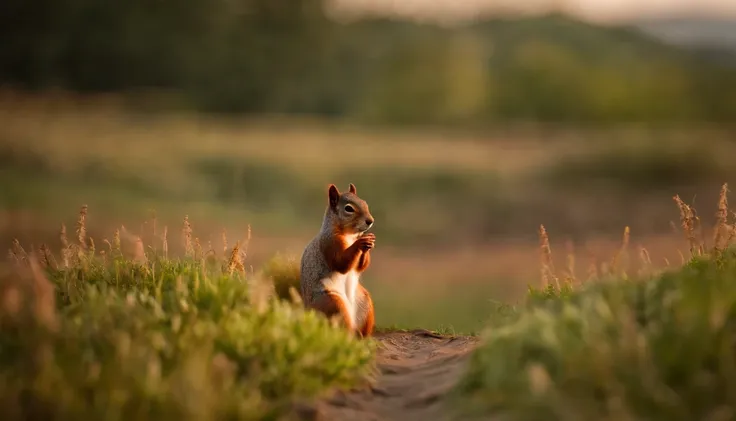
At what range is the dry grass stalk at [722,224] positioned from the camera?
9000 mm

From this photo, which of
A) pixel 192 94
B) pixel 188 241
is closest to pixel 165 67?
pixel 192 94

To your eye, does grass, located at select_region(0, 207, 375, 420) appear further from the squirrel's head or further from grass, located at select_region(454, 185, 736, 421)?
grass, located at select_region(454, 185, 736, 421)

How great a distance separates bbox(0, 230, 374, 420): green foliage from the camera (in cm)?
616

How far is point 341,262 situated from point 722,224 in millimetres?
4557

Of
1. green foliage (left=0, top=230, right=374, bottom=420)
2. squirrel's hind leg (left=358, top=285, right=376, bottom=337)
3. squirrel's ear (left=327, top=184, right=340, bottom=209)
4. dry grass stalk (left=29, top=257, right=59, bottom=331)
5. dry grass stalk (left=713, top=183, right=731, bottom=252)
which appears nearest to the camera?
green foliage (left=0, top=230, right=374, bottom=420)

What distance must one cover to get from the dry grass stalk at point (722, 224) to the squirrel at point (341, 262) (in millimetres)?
4098

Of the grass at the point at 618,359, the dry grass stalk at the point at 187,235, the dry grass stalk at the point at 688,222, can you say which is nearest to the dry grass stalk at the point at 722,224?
the dry grass stalk at the point at 688,222

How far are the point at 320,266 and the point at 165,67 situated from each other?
32.1 meters

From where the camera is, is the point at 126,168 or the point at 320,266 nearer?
the point at 320,266

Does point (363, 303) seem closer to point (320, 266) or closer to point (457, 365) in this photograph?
point (320, 266)

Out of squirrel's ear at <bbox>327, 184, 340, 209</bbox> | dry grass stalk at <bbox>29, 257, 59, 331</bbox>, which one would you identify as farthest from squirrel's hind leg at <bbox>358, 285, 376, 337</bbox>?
dry grass stalk at <bbox>29, 257, 59, 331</bbox>

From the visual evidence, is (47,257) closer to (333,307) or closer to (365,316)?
(333,307)

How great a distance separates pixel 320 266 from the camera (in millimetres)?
9375

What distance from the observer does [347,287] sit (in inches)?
373
